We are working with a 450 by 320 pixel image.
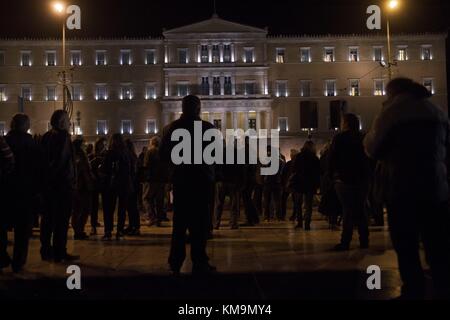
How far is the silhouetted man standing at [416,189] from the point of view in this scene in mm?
5109

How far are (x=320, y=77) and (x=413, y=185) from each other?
59498mm

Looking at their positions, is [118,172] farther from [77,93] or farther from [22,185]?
→ [77,93]

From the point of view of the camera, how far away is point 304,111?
16.3 m

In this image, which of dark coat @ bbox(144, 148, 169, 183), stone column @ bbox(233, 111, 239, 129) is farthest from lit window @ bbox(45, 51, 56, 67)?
dark coat @ bbox(144, 148, 169, 183)

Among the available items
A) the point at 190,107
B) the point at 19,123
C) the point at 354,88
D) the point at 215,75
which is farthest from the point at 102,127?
the point at 190,107

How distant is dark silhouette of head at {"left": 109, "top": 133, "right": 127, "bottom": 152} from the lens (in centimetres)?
1025

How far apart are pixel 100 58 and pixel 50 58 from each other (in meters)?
5.21

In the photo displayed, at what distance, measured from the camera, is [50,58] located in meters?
62.7

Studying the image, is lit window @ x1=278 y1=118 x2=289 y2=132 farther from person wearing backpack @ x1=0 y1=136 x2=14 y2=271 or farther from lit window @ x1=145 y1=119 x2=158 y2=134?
person wearing backpack @ x1=0 y1=136 x2=14 y2=271

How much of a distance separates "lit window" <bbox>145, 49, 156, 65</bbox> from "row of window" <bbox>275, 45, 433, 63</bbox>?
13077mm

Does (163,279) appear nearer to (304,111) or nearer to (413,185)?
(413,185)
